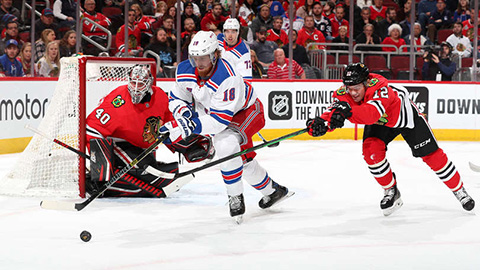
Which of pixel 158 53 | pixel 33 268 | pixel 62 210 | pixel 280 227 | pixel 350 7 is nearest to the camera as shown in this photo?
pixel 33 268

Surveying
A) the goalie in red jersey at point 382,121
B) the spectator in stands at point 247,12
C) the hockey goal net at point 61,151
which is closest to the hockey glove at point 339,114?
the goalie in red jersey at point 382,121

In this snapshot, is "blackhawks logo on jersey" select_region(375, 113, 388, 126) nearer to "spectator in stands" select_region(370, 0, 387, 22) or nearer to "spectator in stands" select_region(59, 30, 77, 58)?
"spectator in stands" select_region(59, 30, 77, 58)

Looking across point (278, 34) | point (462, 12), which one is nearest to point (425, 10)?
point (462, 12)

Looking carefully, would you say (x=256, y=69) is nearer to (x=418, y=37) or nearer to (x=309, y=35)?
(x=309, y=35)

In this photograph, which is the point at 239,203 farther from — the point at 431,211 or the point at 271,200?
the point at 431,211

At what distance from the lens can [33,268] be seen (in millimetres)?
2662

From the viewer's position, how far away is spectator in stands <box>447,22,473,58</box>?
8.24m

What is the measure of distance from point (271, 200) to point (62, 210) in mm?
1131

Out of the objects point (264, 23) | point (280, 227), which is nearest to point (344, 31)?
point (264, 23)

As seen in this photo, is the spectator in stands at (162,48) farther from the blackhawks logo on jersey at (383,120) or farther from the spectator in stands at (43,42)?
the blackhawks logo on jersey at (383,120)

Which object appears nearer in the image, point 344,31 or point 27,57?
point 27,57

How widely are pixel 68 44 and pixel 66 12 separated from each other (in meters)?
0.36

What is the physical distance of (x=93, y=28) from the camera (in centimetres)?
727

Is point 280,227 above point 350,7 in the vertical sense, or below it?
below
